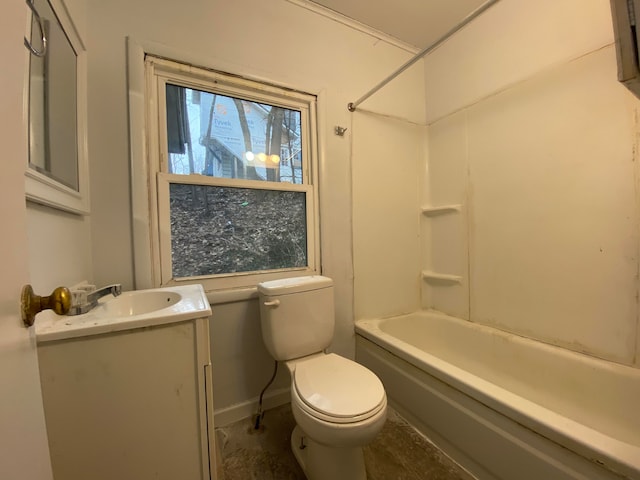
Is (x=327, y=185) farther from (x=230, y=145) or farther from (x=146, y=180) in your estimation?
(x=146, y=180)

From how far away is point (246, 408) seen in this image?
154 centimetres

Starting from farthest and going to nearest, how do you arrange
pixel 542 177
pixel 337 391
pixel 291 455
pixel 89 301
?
pixel 542 177 → pixel 291 455 → pixel 337 391 → pixel 89 301

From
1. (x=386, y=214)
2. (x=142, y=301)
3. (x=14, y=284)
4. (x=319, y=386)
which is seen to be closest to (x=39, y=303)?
(x=14, y=284)

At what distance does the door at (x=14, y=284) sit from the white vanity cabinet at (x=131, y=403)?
333 mm

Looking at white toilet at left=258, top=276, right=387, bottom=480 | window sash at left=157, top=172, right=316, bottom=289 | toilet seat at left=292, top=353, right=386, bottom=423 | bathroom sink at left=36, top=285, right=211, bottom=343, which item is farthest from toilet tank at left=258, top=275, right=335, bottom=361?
bathroom sink at left=36, top=285, right=211, bottom=343

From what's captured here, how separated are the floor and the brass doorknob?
122 cm

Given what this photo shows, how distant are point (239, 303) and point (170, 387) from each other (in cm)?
72

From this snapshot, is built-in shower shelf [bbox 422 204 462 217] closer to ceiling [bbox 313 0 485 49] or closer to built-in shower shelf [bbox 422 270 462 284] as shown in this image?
built-in shower shelf [bbox 422 270 462 284]

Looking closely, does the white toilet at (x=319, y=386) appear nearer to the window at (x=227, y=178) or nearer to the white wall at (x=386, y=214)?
the window at (x=227, y=178)

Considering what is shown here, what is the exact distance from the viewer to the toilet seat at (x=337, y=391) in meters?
0.96

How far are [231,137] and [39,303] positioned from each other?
1.34 meters

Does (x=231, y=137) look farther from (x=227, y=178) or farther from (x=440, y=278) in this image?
(x=440, y=278)

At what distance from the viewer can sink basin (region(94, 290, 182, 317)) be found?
3.49ft

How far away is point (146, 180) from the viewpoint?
1.29 metres
